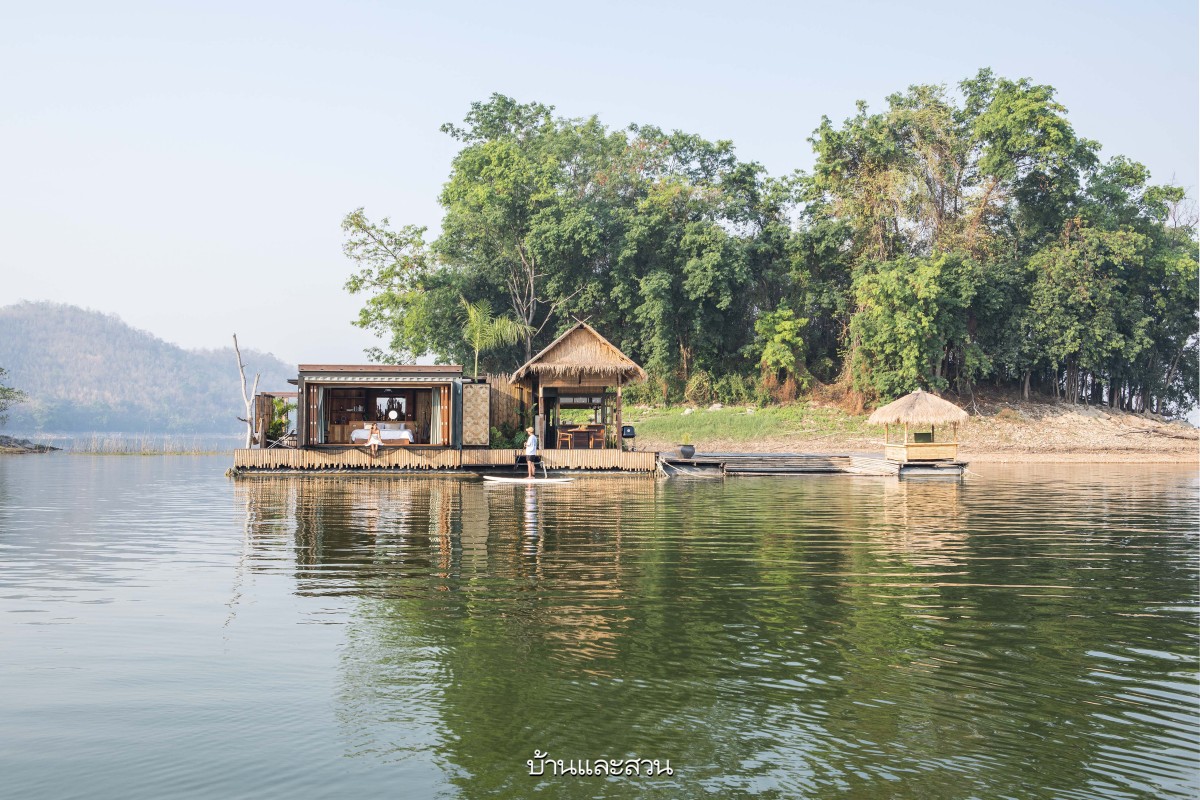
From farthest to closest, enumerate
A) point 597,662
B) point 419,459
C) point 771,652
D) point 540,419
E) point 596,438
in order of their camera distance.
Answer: point 596,438
point 540,419
point 419,459
point 771,652
point 597,662

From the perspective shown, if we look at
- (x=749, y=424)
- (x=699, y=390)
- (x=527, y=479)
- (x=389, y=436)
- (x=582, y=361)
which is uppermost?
(x=582, y=361)

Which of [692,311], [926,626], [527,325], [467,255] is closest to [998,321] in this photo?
[692,311]

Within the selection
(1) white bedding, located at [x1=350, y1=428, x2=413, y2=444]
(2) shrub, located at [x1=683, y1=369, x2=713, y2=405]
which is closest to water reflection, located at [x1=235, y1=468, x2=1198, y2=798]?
(1) white bedding, located at [x1=350, y1=428, x2=413, y2=444]

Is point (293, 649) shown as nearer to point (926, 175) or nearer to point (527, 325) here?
point (527, 325)

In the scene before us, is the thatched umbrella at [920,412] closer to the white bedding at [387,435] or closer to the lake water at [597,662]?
the white bedding at [387,435]

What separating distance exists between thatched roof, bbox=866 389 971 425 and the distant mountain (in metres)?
98.0

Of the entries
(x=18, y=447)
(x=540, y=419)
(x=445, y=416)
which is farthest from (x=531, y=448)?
(x=18, y=447)

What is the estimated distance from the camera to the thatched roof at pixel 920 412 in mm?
29344

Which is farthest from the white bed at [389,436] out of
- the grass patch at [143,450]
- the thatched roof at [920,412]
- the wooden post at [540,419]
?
the grass patch at [143,450]

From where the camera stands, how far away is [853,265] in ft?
146

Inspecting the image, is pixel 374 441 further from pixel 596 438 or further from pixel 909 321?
pixel 909 321

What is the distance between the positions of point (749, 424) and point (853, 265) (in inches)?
363

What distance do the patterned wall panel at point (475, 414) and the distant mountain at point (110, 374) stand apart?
303ft

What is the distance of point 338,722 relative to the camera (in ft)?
18.5
